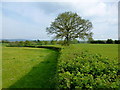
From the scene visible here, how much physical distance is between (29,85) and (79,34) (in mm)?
14407

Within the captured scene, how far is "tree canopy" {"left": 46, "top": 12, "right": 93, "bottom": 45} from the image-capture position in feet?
52.5

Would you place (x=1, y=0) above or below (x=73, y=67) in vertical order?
above

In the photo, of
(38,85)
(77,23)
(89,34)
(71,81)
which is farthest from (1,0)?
(89,34)

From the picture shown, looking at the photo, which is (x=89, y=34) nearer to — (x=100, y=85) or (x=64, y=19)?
(x=64, y=19)

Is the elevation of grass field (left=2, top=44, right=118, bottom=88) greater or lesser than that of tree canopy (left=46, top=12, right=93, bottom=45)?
lesser

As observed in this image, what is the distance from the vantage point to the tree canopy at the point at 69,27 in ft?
52.5

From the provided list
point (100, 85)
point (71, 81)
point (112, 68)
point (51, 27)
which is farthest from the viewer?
point (51, 27)

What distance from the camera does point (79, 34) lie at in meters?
16.6

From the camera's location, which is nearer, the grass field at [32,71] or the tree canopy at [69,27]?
the grass field at [32,71]

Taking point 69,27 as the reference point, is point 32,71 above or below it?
below

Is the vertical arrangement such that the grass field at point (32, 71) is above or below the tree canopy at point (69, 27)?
below

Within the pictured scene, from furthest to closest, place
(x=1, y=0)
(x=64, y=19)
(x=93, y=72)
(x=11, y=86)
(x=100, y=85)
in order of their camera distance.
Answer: (x=64, y=19) < (x=1, y=0) < (x=11, y=86) < (x=93, y=72) < (x=100, y=85)

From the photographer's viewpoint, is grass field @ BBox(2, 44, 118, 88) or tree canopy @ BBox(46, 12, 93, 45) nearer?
grass field @ BBox(2, 44, 118, 88)

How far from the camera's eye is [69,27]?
53.4ft
